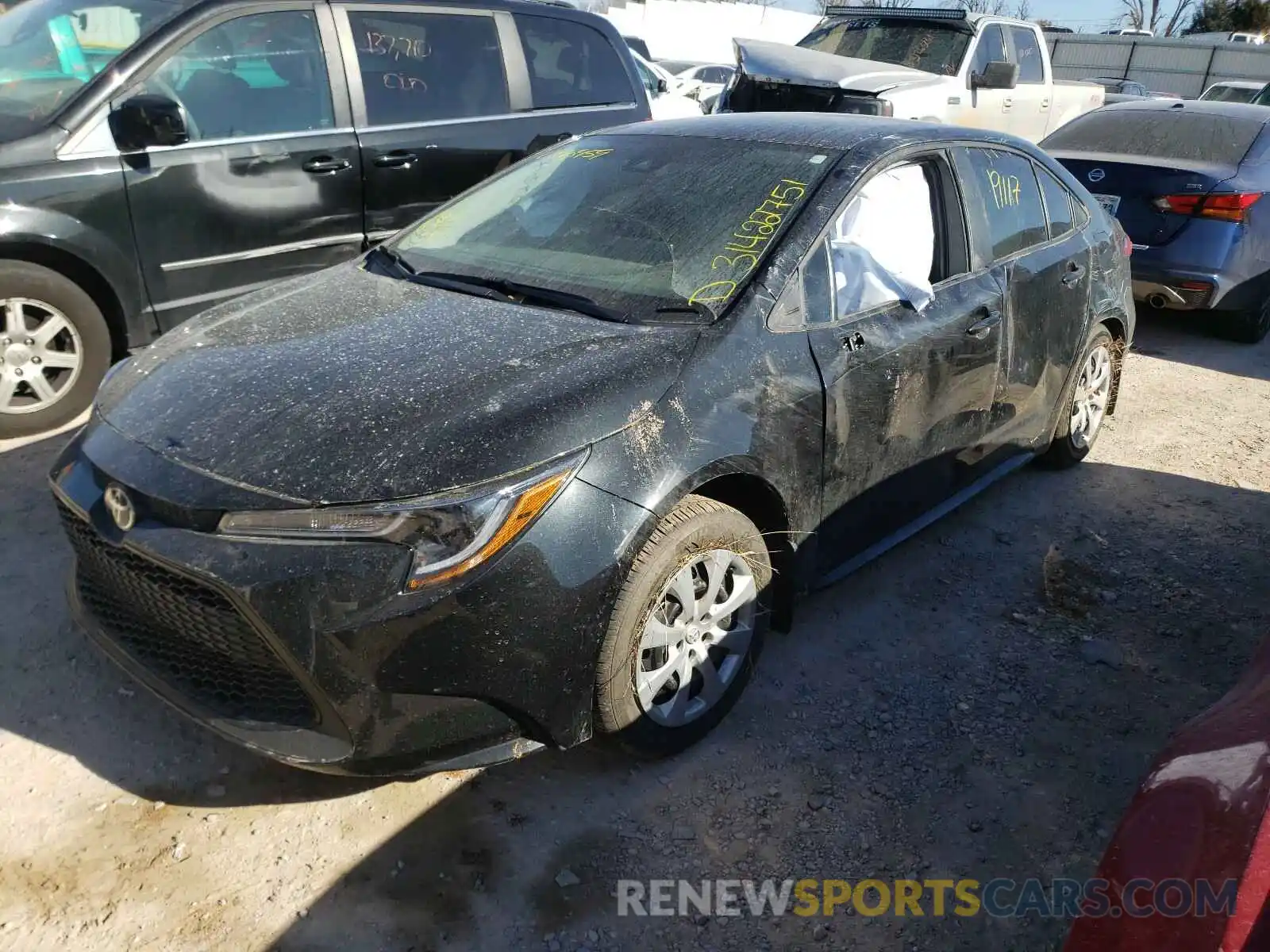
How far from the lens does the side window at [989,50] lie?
9.99 meters

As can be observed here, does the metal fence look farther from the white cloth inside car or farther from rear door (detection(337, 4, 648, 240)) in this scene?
the white cloth inside car

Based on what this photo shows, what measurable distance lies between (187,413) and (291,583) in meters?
0.65

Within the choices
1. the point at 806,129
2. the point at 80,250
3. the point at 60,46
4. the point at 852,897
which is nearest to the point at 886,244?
the point at 806,129

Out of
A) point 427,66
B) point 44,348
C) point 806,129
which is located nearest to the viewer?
point 806,129

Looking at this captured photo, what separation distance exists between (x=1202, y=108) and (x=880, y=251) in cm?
577

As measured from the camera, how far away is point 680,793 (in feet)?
8.91

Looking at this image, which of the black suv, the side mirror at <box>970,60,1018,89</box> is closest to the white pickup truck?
the side mirror at <box>970,60,1018,89</box>

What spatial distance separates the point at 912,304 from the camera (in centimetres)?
327

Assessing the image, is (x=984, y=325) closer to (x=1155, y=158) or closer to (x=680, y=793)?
(x=680, y=793)

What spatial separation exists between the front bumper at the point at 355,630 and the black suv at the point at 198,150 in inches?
89.2

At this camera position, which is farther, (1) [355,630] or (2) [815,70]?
(2) [815,70]

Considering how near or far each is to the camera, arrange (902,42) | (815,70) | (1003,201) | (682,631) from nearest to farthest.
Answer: (682,631) → (1003,201) → (815,70) → (902,42)

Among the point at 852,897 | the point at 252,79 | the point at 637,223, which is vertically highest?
the point at 252,79

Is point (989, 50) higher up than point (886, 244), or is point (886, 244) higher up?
point (886, 244)
